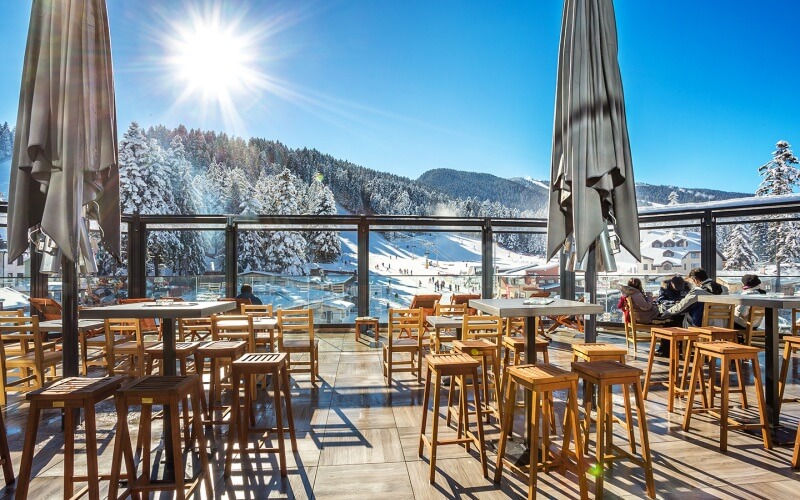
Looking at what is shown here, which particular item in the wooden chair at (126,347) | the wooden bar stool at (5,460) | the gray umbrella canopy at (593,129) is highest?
the gray umbrella canopy at (593,129)

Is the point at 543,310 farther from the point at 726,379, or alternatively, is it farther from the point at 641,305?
the point at 641,305

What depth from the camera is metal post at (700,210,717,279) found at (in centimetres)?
775

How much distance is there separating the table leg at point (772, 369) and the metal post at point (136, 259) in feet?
31.1

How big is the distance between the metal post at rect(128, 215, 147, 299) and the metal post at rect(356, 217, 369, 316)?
4283 mm

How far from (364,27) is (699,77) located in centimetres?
1301

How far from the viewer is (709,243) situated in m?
7.79

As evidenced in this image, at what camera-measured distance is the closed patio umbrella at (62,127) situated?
2498mm

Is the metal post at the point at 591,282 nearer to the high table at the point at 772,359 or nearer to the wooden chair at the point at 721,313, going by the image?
the high table at the point at 772,359

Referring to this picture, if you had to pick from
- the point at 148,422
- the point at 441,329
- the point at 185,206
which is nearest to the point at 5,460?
the point at 148,422

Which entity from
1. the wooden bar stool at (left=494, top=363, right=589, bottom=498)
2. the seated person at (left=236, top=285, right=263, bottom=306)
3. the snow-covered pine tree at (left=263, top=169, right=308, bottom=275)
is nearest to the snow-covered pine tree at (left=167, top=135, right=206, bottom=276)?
the snow-covered pine tree at (left=263, top=169, right=308, bottom=275)

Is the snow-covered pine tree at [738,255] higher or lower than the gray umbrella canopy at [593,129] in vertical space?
lower

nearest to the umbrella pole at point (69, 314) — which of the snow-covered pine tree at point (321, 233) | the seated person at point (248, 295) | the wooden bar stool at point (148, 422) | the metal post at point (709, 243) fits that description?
the wooden bar stool at point (148, 422)

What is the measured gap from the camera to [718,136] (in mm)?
28562

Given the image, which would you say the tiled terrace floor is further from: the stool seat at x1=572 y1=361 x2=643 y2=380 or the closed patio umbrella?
the closed patio umbrella
